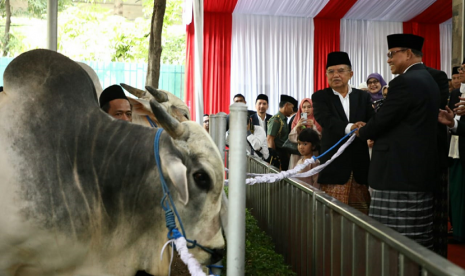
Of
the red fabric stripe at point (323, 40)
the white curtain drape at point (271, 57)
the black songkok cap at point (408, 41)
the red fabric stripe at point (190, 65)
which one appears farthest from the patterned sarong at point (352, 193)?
the red fabric stripe at point (323, 40)

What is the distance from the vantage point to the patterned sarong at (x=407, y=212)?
3098mm

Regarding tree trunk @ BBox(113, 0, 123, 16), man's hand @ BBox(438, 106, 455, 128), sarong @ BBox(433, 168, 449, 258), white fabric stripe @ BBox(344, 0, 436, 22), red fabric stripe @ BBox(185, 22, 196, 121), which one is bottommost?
sarong @ BBox(433, 168, 449, 258)

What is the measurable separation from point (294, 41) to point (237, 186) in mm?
11714

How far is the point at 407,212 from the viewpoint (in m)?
3.10

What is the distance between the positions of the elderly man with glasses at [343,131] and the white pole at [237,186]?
2.24 metres

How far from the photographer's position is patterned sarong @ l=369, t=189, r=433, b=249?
3098 mm

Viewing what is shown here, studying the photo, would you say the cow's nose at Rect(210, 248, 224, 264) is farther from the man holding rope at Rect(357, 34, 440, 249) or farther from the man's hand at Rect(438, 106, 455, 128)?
the man's hand at Rect(438, 106, 455, 128)

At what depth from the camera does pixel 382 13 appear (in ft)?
41.0

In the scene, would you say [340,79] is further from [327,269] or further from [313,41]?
[313,41]

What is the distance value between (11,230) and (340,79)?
276 centimetres

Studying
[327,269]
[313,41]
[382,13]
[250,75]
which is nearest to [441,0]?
[382,13]

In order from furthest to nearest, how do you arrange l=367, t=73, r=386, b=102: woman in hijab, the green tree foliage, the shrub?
1. the green tree foliage
2. l=367, t=73, r=386, b=102: woman in hijab
3. the shrub

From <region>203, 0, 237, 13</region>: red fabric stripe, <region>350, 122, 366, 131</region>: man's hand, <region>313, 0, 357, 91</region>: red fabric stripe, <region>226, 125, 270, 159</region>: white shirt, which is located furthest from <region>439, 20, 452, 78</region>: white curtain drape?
<region>350, 122, 366, 131</region>: man's hand

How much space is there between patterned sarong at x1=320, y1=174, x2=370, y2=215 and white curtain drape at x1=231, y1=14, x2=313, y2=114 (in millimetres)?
8879
